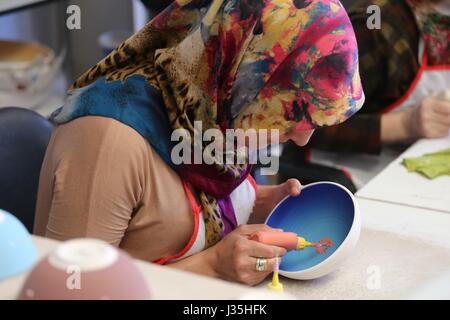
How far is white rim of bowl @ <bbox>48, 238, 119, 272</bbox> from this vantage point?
0.63 metres

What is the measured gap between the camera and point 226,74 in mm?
1196

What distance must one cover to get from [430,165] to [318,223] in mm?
447

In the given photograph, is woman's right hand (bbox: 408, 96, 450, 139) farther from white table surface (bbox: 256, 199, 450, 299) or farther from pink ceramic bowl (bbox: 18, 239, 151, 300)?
pink ceramic bowl (bbox: 18, 239, 151, 300)

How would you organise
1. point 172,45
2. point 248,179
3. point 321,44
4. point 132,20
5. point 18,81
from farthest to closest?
point 132,20
point 18,81
point 248,179
point 172,45
point 321,44

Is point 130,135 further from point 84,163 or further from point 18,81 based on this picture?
point 18,81

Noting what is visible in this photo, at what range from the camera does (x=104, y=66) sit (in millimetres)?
1296

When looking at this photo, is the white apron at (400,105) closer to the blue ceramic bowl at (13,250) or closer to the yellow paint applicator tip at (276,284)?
the yellow paint applicator tip at (276,284)

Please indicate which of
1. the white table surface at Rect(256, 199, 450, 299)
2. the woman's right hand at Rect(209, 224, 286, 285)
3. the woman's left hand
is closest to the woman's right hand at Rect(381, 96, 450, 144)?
the white table surface at Rect(256, 199, 450, 299)

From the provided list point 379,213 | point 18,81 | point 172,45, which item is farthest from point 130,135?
point 18,81

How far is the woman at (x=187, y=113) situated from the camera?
3.84 ft

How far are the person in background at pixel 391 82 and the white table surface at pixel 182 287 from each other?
1.24m

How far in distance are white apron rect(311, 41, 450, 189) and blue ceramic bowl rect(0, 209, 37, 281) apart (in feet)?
4.20

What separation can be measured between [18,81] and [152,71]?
5.66 feet

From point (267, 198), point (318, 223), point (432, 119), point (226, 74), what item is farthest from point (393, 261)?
point (432, 119)
